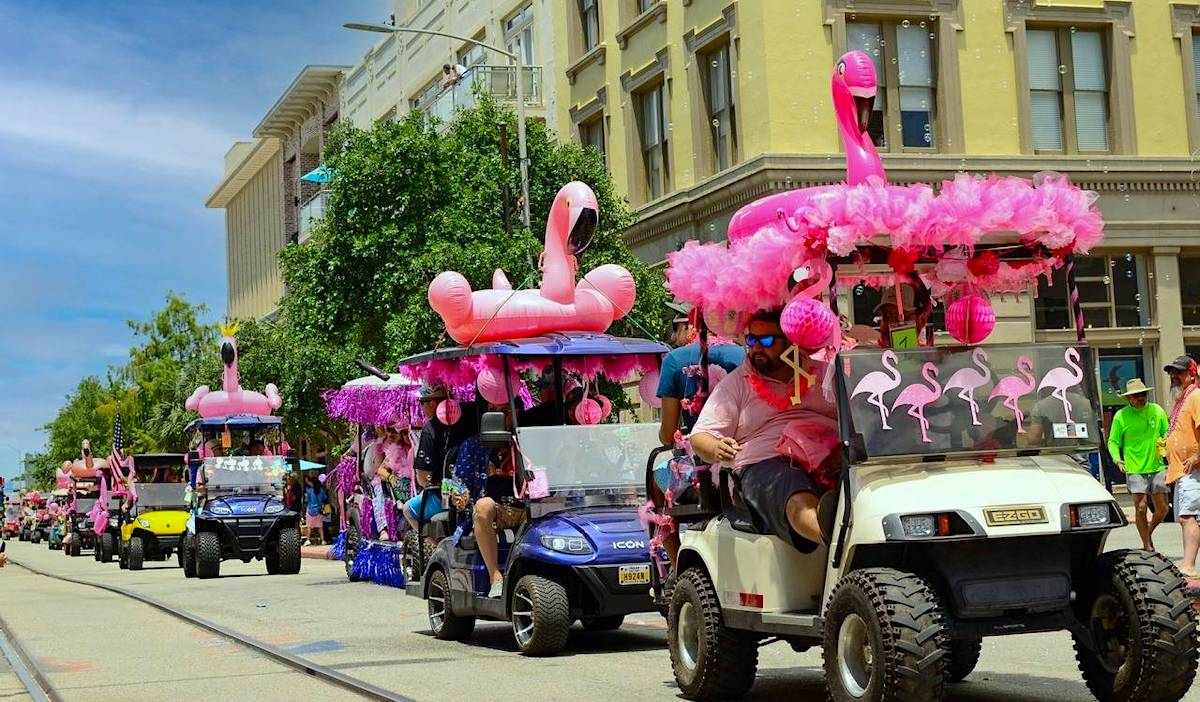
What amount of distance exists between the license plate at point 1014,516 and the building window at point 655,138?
24150mm

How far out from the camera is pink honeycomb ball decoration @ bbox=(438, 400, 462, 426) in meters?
12.9

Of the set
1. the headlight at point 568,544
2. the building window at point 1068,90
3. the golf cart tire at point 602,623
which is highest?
the building window at point 1068,90

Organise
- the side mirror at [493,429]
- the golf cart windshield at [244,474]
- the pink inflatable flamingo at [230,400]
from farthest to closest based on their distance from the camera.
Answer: the pink inflatable flamingo at [230,400] → the golf cart windshield at [244,474] → the side mirror at [493,429]

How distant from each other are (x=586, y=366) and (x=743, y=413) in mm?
4414

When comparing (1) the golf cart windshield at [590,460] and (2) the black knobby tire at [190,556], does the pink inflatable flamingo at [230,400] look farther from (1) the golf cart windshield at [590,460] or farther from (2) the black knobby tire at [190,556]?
(1) the golf cart windshield at [590,460]

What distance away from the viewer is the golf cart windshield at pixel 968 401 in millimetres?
6938

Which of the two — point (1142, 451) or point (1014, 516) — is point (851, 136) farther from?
point (1142, 451)

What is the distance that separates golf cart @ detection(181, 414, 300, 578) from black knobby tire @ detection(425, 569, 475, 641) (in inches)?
493

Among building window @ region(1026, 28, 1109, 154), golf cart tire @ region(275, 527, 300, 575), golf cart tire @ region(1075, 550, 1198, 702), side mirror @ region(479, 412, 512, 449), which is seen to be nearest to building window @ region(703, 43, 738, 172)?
building window @ region(1026, 28, 1109, 154)

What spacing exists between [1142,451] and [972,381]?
25.5 feet

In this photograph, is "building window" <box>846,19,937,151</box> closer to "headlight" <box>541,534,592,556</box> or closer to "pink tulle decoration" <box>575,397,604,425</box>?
"pink tulle decoration" <box>575,397,604,425</box>

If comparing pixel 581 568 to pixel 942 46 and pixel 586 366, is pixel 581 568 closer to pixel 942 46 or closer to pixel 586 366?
pixel 586 366

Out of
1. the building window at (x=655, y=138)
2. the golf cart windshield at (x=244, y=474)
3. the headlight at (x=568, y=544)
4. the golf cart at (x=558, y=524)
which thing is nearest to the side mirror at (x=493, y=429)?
the golf cart at (x=558, y=524)

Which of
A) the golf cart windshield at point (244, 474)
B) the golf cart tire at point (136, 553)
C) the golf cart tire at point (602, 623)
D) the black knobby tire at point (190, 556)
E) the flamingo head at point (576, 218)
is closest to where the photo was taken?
the golf cart tire at point (602, 623)
